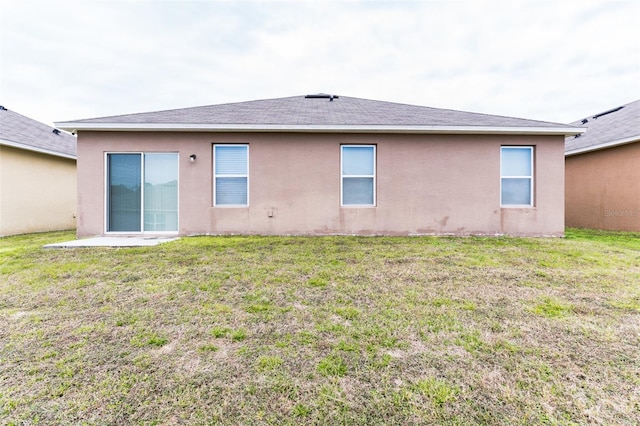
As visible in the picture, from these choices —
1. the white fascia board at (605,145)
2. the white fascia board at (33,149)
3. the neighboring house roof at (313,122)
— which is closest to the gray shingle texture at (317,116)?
the neighboring house roof at (313,122)

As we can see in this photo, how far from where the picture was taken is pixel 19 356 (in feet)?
6.72

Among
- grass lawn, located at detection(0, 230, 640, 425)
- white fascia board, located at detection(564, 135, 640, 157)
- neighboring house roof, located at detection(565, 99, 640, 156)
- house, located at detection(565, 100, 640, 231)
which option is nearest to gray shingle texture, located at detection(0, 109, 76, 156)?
grass lawn, located at detection(0, 230, 640, 425)

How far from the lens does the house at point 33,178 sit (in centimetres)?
830

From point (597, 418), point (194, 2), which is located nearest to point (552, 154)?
point (597, 418)

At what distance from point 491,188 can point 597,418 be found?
695 centimetres

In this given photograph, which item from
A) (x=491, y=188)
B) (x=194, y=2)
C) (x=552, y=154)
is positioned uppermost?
(x=194, y=2)

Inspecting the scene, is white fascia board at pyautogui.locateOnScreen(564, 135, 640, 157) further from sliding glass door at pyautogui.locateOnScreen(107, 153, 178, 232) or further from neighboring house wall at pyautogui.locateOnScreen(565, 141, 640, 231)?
sliding glass door at pyautogui.locateOnScreen(107, 153, 178, 232)

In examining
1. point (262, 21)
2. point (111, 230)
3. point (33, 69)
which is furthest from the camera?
point (33, 69)

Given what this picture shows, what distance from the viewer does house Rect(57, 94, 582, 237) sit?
7191 millimetres

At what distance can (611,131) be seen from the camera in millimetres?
9477

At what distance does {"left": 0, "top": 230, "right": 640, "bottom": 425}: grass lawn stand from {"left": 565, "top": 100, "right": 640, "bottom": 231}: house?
643 cm

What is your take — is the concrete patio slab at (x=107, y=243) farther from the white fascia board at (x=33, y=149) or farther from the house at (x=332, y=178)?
the white fascia board at (x=33, y=149)

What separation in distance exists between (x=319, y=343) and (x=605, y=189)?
39.1 ft

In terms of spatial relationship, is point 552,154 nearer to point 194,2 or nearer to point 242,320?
point 242,320
